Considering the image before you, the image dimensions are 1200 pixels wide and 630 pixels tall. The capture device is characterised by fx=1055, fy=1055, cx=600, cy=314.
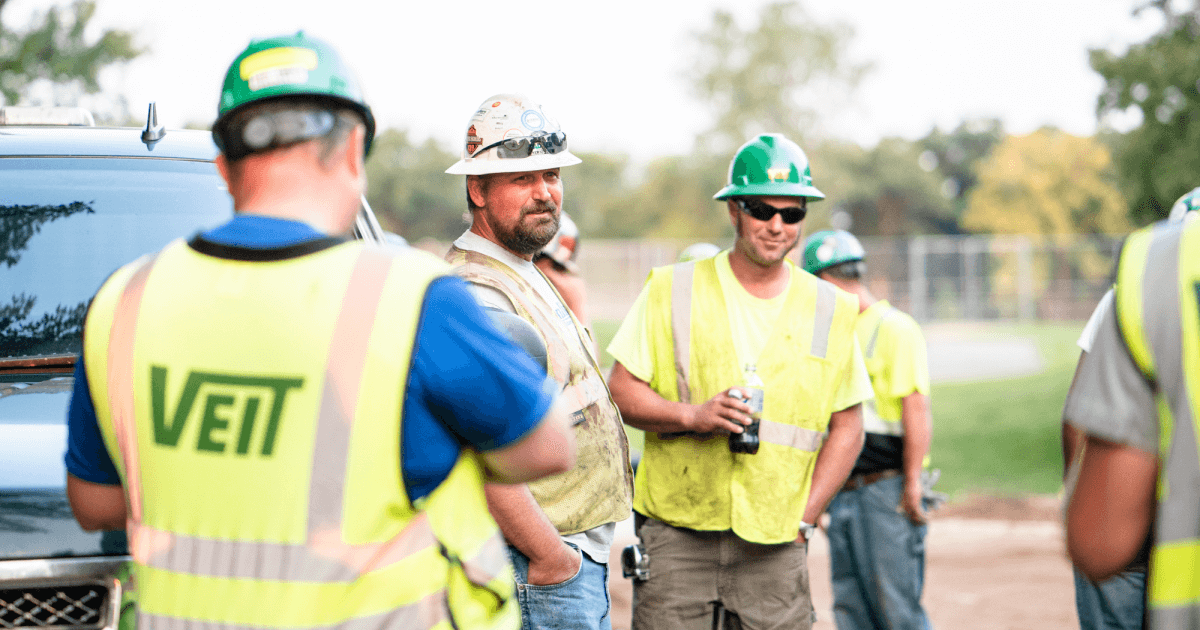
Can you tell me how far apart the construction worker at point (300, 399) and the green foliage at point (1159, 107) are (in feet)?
38.8

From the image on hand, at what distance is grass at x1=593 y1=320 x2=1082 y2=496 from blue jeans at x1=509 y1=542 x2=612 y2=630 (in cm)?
481

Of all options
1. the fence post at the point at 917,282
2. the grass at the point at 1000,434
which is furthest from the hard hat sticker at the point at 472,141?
the fence post at the point at 917,282

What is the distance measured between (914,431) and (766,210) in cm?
193

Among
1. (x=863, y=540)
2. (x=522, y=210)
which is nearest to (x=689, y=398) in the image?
(x=522, y=210)

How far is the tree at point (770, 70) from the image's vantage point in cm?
5328

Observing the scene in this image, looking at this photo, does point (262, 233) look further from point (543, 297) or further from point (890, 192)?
point (890, 192)

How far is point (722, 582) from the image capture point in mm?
3924

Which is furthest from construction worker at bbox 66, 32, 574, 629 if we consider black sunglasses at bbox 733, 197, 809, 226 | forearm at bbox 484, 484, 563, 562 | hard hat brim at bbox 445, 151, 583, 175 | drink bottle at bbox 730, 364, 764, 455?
black sunglasses at bbox 733, 197, 809, 226

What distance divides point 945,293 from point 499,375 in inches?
1346

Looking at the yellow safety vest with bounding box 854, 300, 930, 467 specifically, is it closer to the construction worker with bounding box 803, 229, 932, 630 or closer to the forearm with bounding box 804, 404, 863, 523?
the construction worker with bounding box 803, 229, 932, 630

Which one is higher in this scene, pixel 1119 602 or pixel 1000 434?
pixel 1119 602

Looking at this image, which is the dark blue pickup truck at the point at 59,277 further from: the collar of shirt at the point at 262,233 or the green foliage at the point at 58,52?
the green foliage at the point at 58,52

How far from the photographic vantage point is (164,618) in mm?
1613

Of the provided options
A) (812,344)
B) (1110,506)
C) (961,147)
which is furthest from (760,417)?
(961,147)
